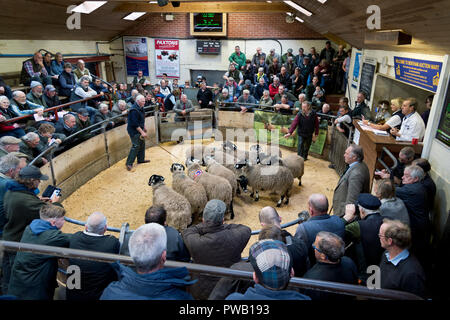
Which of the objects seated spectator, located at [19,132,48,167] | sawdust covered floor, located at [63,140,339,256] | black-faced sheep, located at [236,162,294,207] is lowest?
sawdust covered floor, located at [63,140,339,256]

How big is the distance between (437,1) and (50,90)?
793cm

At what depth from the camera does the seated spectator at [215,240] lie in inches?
115

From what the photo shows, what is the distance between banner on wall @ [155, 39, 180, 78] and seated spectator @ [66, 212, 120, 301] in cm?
1370

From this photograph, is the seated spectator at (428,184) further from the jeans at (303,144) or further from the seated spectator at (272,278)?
the jeans at (303,144)

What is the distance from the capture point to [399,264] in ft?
8.50

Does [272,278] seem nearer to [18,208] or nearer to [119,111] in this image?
[18,208]

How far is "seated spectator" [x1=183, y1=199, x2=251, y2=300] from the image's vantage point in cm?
292

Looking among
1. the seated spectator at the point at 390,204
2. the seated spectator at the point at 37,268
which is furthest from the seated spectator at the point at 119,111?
the seated spectator at the point at 390,204

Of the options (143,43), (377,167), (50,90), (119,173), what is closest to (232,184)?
(377,167)

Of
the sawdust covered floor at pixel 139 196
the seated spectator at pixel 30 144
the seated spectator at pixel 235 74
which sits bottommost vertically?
the sawdust covered floor at pixel 139 196

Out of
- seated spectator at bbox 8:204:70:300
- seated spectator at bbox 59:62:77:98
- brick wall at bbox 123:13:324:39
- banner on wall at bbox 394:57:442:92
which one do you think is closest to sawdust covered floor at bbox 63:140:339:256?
seated spectator at bbox 8:204:70:300

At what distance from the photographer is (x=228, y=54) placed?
47.9 feet

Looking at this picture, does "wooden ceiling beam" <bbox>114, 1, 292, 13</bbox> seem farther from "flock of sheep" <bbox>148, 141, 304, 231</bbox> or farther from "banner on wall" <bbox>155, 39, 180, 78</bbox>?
"flock of sheep" <bbox>148, 141, 304, 231</bbox>

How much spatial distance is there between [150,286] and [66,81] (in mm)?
9378
